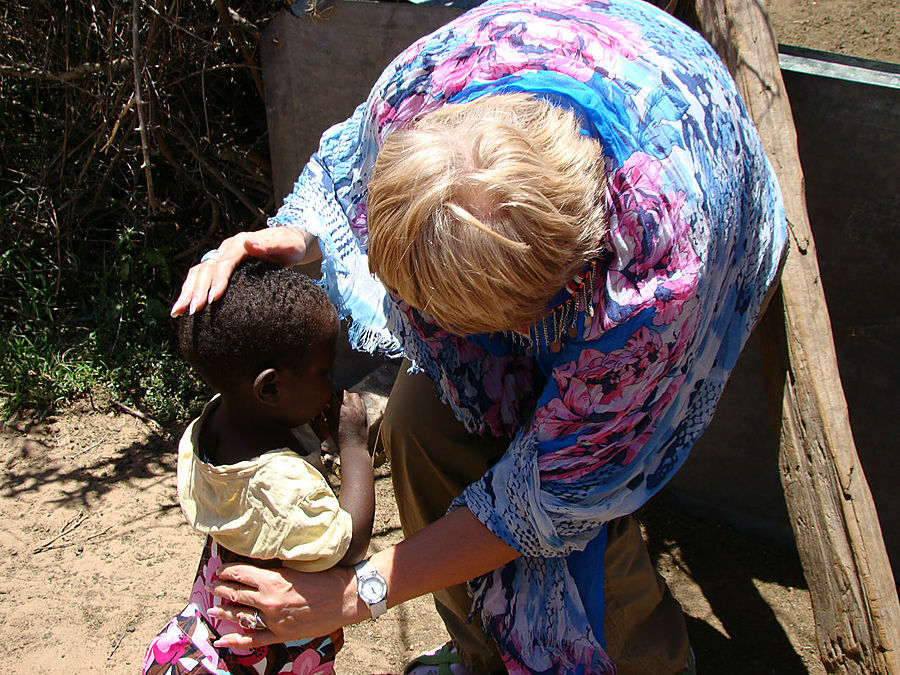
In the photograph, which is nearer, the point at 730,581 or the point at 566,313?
the point at 566,313

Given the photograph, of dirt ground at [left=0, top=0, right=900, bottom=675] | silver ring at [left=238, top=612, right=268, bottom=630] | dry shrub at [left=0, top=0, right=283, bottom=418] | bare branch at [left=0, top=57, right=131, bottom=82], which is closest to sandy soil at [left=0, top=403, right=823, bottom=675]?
dirt ground at [left=0, top=0, right=900, bottom=675]

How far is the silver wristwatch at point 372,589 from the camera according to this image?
1.56 m

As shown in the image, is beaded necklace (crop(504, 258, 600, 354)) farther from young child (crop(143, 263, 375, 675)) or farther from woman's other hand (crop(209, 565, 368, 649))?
woman's other hand (crop(209, 565, 368, 649))

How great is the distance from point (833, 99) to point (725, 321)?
108 cm

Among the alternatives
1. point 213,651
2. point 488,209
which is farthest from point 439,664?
point 488,209

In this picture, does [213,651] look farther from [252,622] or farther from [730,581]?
[730,581]

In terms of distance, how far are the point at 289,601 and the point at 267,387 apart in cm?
42

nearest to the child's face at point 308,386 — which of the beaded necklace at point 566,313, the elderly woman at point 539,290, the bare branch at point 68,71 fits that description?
the elderly woman at point 539,290

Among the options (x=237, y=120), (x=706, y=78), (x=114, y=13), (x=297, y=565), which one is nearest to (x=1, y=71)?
(x=114, y=13)

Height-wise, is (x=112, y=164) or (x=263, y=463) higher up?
(x=263, y=463)

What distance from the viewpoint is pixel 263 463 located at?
60.9 inches

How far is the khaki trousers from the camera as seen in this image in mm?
1937

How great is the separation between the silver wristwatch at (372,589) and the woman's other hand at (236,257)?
63cm

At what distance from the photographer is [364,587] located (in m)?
1.56
